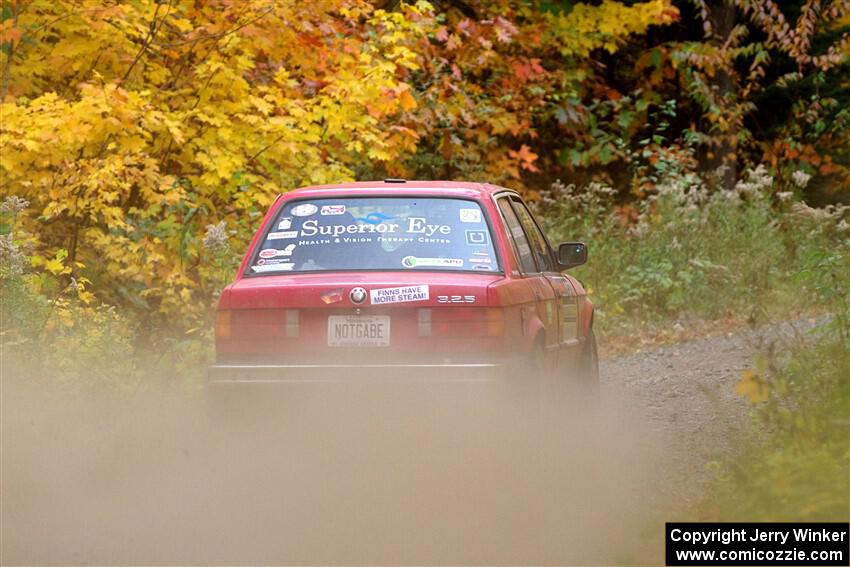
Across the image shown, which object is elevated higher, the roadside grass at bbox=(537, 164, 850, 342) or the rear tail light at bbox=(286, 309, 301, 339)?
the rear tail light at bbox=(286, 309, 301, 339)

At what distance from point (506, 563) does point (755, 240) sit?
11.2 m

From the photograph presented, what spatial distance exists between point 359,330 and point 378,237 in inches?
27.1

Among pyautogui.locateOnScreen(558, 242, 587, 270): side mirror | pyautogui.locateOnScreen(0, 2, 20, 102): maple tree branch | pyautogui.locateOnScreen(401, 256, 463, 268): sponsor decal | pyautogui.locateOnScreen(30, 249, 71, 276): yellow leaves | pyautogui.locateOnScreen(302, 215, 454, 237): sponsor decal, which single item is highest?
pyautogui.locateOnScreen(0, 2, 20, 102): maple tree branch

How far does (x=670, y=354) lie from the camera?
13.6 m

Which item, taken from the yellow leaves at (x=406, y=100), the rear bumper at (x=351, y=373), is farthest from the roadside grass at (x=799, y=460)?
the yellow leaves at (x=406, y=100)

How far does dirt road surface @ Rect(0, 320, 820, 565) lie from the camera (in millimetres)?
6145

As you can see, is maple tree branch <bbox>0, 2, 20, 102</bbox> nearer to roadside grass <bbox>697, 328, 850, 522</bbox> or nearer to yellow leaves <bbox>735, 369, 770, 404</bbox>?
roadside grass <bbox>697, 328, 850, 522</bbox>

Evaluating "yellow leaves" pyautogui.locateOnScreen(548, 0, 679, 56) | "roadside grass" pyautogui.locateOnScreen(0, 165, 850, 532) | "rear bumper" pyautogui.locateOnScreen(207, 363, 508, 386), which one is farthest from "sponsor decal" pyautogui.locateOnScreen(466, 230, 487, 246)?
"yellow leaves" pyautogui.locateOnScreen(548, 0, 679, 56)

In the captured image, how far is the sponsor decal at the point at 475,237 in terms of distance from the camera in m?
7.90

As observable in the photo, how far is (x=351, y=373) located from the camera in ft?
24.2

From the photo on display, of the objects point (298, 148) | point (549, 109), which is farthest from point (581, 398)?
point (549, 109)

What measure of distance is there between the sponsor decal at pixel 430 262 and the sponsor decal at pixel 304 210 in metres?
0.70

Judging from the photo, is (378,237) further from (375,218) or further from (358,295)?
(358,295)

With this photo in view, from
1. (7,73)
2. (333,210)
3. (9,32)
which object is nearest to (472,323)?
(333,210)
